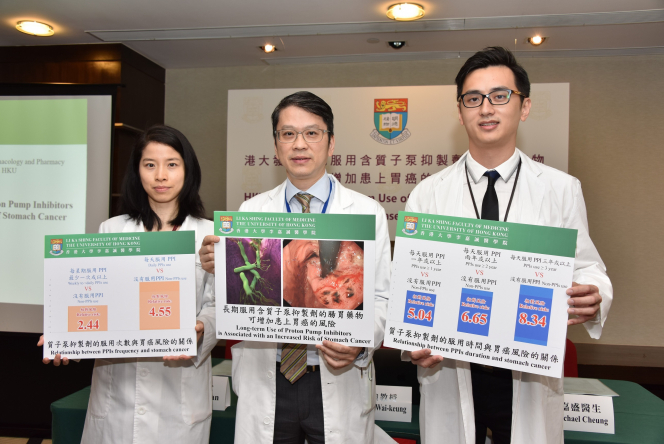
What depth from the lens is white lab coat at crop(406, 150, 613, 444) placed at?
1.44 m

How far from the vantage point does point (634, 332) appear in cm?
449

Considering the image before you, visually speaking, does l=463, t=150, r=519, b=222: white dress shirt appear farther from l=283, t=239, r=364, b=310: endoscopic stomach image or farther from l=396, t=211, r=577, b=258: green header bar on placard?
l=283, t=239, r=364, b=310: endoscopic stomach image

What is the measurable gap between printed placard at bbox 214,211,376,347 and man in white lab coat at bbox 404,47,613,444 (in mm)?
295

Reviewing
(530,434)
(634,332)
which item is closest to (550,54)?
(634,332)

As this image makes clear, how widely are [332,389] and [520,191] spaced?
0.95 metres

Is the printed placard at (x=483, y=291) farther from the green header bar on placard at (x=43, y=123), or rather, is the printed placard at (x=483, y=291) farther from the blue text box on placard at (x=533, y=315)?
the green header bar on placard at (x=43, y=123)

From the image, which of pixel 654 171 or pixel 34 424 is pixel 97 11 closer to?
pixel 34 424

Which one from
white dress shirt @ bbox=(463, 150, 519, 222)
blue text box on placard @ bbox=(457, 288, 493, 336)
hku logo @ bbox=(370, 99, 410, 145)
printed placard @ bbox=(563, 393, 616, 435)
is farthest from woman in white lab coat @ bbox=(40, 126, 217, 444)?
hku logo @ bbox=(370, 99, 410, 145)

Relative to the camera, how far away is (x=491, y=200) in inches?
61.3

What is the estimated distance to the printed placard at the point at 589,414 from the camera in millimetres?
1854

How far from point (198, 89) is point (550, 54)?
3787 millimetres

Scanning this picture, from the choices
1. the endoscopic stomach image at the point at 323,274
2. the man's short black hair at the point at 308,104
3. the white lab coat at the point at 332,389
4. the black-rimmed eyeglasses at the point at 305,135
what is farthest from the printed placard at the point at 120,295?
the man's short black hair at the point at 308,104

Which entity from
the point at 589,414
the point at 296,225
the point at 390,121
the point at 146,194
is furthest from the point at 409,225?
the point at 390,121

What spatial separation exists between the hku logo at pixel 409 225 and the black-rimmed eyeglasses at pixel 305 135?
50cm
